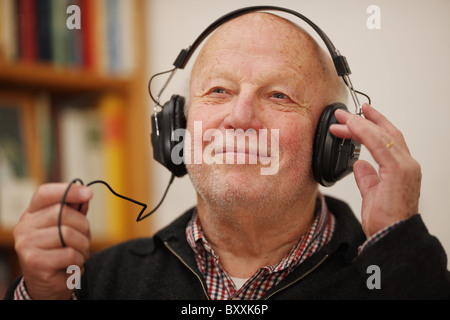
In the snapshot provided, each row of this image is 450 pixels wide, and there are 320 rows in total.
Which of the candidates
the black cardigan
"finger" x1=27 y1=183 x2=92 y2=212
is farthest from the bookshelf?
"finger" x1=27 y1=183 x2=92 y2=212

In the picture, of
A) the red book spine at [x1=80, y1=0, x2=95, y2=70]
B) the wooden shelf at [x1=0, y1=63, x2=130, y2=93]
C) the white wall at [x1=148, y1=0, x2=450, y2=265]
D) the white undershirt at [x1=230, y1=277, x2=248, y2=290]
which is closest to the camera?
the white undershirt at [x1=230, y1=277, x2=248, y2=290]

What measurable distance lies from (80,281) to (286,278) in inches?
19.4

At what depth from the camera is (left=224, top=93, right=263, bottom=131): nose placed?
3.02ft

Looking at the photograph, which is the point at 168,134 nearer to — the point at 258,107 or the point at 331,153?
the point at 258,107

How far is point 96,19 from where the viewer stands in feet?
5.25

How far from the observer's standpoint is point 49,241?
98cm

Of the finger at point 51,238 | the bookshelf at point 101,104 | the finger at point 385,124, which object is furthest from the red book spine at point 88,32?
the finger at point 385,124

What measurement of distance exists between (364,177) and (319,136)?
13 centimetres

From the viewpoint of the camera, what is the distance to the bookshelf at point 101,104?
1567 mm

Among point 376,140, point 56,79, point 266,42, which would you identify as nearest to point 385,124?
point 376,140

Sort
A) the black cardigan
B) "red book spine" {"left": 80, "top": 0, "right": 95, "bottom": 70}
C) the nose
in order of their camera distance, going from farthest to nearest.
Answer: "red book spine" {"left": 80, "top": 0, "right": 95, "bottom": 70} < the nose < the black cardigan

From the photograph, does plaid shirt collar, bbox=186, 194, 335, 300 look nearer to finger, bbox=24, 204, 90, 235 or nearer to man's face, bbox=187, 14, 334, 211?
man's face, bbox=187, 14, 334, 211

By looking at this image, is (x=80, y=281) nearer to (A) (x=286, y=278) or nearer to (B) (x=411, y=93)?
(A) (x=286, y=278)

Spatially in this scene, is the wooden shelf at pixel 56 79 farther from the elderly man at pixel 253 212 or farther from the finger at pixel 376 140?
the finger at pixel 376 140
